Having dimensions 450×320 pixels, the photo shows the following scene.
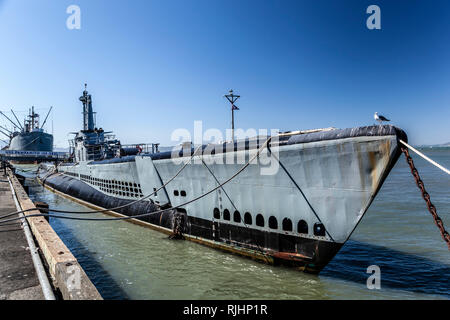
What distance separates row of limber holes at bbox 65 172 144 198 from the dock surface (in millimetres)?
6715

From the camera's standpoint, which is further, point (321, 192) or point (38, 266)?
point (321, 192)

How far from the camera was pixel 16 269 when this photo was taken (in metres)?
5.79

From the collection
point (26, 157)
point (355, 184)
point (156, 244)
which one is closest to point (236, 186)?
point (355, 184)

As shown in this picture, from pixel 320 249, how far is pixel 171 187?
703 centimetres

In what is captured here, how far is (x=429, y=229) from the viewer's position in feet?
44.6

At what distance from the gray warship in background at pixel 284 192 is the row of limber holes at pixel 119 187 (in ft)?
7.19

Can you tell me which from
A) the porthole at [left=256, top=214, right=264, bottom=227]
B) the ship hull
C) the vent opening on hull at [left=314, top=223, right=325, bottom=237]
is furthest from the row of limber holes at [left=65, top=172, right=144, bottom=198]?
the vent opening on hull at [left=314, top=223, right=325, bottom=237]

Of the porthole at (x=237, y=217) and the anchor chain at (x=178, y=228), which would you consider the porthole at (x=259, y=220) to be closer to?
the porthole at (x=237, y=217)

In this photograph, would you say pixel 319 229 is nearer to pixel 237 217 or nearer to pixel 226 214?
pixel 237 217

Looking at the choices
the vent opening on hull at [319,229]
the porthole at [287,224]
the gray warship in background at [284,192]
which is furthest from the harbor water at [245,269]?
the vent opening on hull at [319,229]

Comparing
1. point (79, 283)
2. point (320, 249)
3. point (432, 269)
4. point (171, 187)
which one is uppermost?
point (171, 187)
